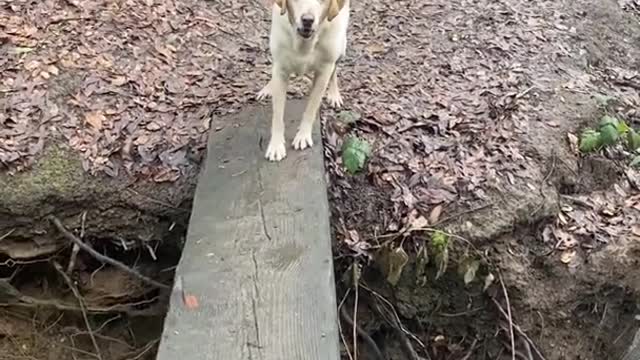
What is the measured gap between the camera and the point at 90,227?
4.46 meters

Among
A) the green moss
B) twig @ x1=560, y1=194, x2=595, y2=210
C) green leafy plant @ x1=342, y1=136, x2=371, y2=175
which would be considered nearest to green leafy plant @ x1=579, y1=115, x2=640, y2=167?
twig @ x1=560, y1=194, x2=595, y2=210

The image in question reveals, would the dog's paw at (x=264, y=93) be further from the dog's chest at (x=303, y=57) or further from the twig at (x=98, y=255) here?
the twig at (x=98, y=255)

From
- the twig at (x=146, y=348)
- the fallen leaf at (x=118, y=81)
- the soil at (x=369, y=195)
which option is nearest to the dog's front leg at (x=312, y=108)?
the soil at (x=369, y=195)

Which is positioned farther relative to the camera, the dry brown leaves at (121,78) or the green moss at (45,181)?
the dry brown leaves at (121,78)

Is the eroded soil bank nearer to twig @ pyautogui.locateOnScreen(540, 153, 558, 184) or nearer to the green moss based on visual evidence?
the green moss

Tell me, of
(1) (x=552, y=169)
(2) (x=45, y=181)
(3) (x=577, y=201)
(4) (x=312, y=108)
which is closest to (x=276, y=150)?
(4) (x=312, y=108)

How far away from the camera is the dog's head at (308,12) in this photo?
3.72m

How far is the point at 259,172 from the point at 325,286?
102 centimetres

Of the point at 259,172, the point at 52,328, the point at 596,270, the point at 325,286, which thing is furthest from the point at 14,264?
the point at 596,270

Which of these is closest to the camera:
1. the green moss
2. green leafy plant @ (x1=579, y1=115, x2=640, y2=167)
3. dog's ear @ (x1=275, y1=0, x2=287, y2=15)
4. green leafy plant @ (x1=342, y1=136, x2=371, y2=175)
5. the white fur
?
dog's ear @ (x1=275, y1=0, x2=287, y2=15)

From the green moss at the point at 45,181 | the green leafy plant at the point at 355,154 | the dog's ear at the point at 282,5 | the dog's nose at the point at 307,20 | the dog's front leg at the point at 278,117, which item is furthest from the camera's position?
the green leafy plant at the point at 355,154

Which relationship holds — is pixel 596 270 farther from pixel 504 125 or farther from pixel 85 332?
pixel 85 332

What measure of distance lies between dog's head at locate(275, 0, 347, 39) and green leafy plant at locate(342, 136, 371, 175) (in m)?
0.78

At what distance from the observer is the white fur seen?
160 inches
